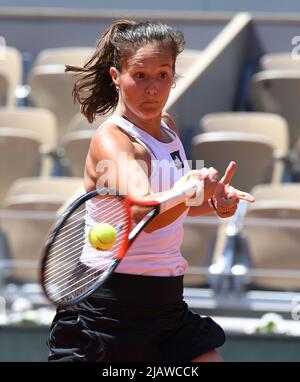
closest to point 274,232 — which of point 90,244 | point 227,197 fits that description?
point 227,197

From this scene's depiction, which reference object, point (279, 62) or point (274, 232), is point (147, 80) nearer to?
point (274, 232)

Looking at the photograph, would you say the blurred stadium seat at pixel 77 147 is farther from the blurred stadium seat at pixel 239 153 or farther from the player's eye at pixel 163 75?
the player's eye at pixel 163 75

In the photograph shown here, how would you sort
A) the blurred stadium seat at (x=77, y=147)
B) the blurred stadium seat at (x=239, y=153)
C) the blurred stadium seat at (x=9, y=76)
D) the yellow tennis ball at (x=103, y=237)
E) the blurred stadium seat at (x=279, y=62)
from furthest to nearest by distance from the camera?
the blurred stadium seat at (x=9, y=76), the blurred stadium seat at (x=279, y=62), the blurred stadium seat at (x=77, y=147), the blurred stadium seat at (x=239, y=153), the yellow tennis ball at (x=103, y=237)

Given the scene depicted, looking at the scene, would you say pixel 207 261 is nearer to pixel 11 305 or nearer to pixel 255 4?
pixel 11 305

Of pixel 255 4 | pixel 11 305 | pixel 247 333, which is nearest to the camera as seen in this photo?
pixel 247 333

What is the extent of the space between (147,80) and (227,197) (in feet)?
1.30

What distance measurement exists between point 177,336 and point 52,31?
4908mm

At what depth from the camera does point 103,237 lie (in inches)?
111

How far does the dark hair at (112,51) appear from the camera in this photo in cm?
295

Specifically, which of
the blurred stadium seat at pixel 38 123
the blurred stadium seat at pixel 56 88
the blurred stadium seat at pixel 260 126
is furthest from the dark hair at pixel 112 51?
the blurred stadium seat at pixel 56 88

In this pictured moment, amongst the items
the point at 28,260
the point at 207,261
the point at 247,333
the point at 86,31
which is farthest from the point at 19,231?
the point at 86,31

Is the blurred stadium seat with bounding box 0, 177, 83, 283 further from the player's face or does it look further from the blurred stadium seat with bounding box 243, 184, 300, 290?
the player's face

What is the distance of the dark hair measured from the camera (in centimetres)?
295
